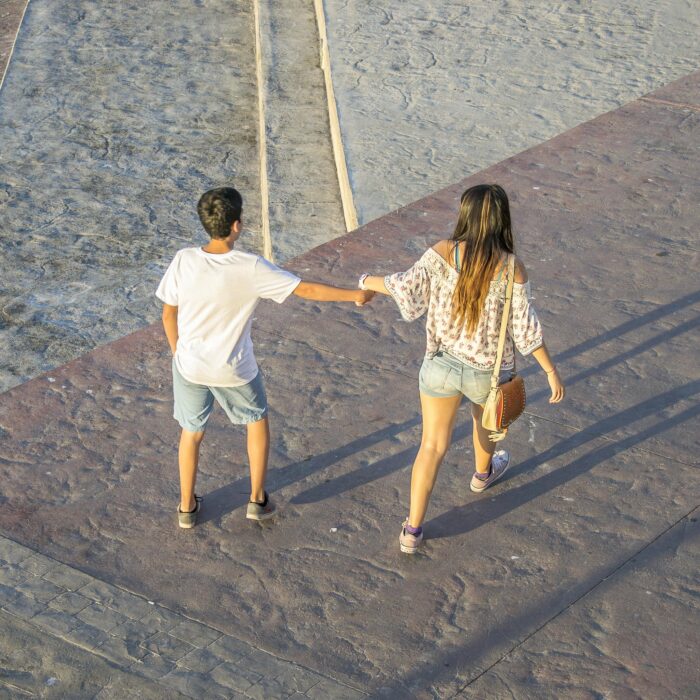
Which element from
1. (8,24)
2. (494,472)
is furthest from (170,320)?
(8,24)

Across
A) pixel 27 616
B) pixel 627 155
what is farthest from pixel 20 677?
pixel 627 155

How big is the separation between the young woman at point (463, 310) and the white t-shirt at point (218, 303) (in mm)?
454

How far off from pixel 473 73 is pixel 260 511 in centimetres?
669

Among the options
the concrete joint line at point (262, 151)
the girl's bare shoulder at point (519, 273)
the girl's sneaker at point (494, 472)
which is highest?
the girl's bare shoulder at point (519, 273)

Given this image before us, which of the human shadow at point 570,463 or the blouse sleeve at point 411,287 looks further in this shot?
the human shadow at point 570,463

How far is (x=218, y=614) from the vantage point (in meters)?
4.51

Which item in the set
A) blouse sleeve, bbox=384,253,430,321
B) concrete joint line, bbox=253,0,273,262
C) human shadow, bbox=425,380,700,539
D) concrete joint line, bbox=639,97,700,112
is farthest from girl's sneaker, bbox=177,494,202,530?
concrete joint line, bbox=639,97,700,112

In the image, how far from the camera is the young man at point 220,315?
4379 millimetres

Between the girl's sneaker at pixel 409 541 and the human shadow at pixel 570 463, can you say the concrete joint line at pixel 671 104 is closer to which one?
the human shadow at pixel 570 463

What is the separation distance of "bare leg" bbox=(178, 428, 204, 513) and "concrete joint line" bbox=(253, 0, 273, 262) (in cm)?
311

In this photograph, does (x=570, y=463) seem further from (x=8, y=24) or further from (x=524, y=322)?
(x=8, y=24)

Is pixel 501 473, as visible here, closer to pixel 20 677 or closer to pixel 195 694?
pixel 195 694

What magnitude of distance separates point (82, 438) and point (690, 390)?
131 inches

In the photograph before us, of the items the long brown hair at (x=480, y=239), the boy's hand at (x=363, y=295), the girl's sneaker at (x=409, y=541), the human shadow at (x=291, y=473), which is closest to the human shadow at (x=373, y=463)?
the human shadow at (x=291, y=473)
